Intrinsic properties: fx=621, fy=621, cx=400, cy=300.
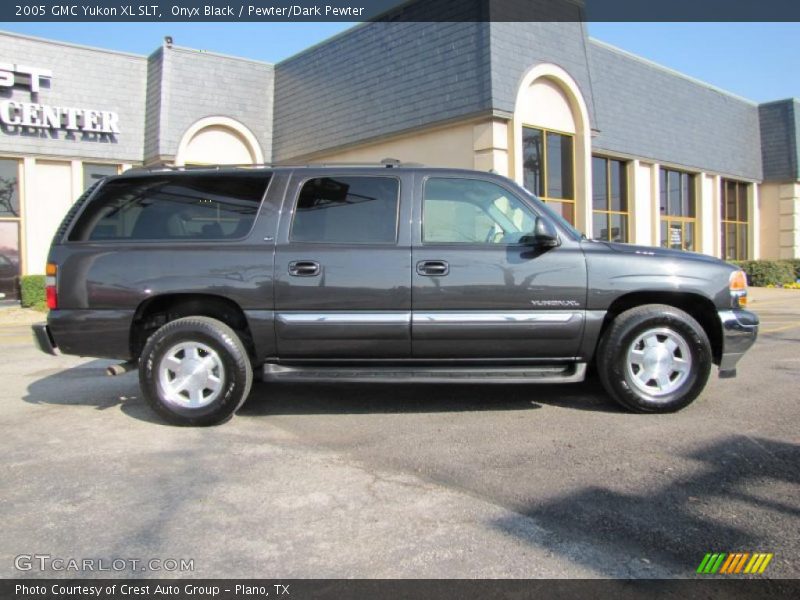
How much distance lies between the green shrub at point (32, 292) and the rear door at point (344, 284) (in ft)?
41.0

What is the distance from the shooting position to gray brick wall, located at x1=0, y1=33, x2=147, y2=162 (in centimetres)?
1552

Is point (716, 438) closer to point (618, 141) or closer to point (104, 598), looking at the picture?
point (104, 598)

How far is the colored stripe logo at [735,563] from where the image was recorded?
2596 mm

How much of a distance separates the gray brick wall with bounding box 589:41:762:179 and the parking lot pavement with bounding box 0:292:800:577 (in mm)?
12978

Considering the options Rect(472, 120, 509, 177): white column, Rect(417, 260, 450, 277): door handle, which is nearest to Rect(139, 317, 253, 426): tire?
Rect(417, 260, 450, 277): door handle

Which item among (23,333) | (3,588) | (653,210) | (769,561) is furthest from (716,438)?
(653,210)

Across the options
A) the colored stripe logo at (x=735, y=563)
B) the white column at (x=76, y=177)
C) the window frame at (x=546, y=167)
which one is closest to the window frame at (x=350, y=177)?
the colored stripe logo at (x=735, y=563)

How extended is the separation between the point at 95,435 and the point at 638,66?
18.1 m

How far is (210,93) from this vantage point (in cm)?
1762

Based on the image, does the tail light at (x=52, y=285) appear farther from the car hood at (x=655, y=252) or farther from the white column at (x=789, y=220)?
the white column at (x=789, y=220)

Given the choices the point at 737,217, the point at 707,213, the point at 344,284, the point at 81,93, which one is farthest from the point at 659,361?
the point at 737,217

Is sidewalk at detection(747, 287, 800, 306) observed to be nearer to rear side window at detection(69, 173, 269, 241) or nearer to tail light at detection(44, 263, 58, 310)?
rear side window at detection(69, 173, 269, 241)

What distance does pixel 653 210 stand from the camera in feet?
62.7

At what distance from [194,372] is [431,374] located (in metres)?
1.84
